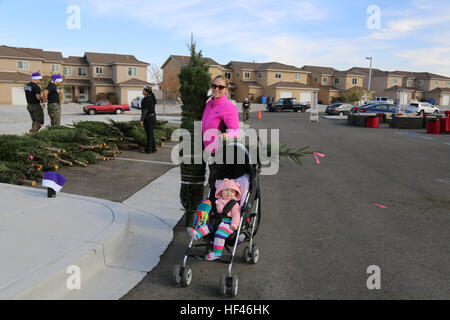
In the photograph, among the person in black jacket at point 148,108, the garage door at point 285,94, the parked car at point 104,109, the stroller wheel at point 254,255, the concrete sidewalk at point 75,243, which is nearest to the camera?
the concrete sidewalk at point 75,243

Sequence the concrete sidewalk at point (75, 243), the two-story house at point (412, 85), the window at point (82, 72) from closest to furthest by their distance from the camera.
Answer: the concrete sidewalk at point (75, 243) → the window at point (82, 72) → the two-story house at point (412, 85)

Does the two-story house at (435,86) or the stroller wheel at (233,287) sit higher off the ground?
the two-story house at (435,86)

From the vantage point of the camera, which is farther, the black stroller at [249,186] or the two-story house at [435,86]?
the two-story house at [435,86]

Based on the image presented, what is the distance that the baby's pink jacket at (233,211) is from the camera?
13.0 feet

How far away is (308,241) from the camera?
507 centimetres

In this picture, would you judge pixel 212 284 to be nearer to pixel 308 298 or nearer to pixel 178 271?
pixel 178 271

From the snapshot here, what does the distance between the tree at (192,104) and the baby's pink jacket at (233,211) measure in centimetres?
111

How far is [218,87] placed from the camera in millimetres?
4648

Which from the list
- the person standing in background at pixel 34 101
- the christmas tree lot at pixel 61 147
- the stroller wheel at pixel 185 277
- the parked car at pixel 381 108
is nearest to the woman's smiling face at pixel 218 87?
the stroller wheel at pixel 185 277

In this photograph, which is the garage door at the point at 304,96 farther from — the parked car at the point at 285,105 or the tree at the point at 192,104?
the tree at the point at 192,104

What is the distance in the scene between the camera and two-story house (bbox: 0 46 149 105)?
167ft

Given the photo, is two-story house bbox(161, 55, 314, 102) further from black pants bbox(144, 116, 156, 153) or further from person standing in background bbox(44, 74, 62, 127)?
person standing in background bbox(44, 74, 62, 127)

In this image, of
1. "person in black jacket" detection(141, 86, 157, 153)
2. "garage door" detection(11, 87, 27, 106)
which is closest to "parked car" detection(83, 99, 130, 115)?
Result: "garage door" detection(11, 87, 27, 106)
